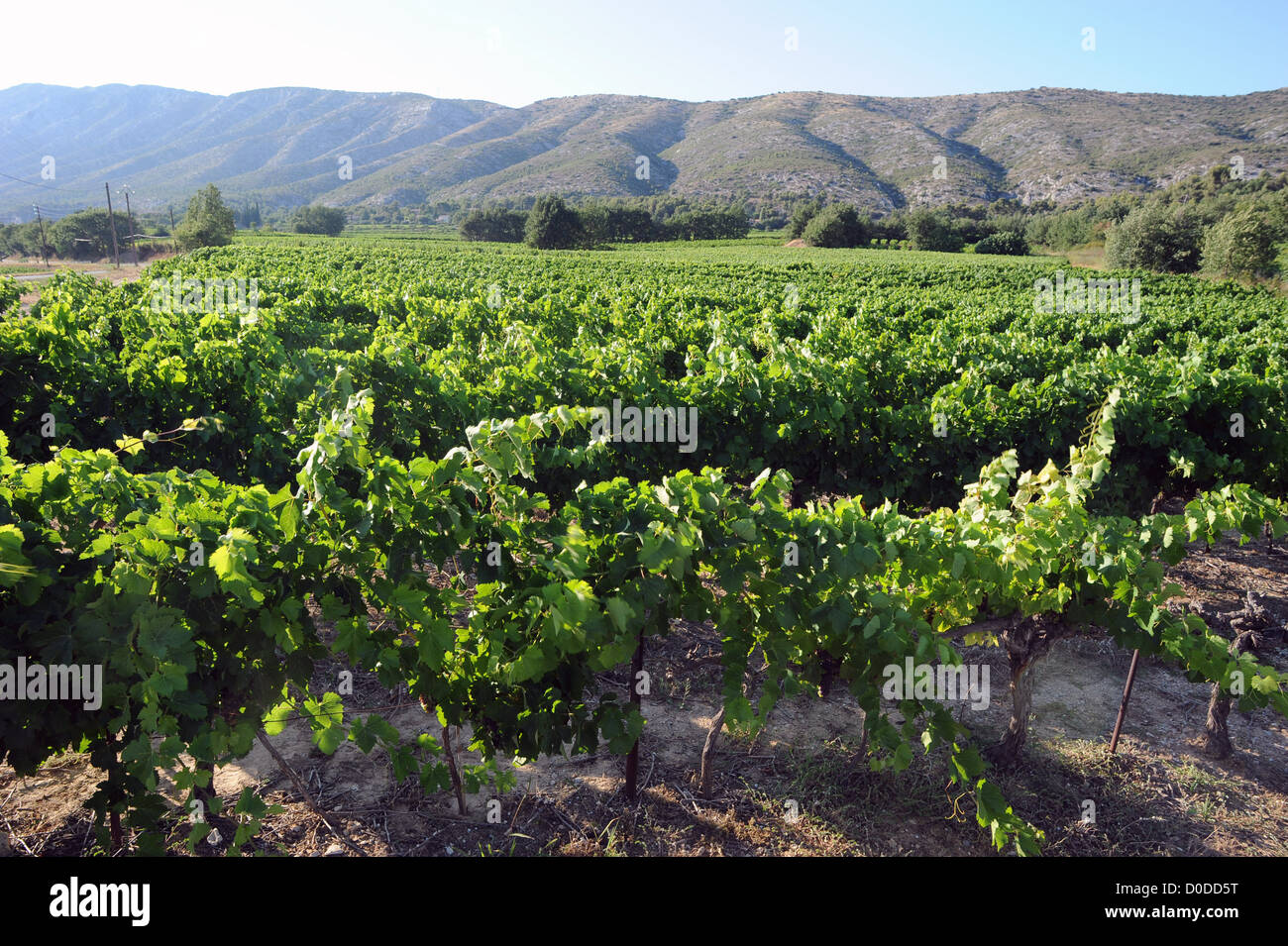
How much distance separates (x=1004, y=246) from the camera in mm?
69375

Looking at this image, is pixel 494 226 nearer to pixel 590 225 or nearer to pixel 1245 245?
pixel 590 225

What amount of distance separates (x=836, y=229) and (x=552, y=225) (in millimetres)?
30148

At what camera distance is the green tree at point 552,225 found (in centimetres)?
7244

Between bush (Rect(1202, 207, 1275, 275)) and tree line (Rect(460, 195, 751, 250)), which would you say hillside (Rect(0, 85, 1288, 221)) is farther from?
bush (Rect(1202, 207, 1275, 275))

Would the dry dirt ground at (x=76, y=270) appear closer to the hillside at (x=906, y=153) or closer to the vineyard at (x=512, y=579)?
the vineyard at (x=512, y=579)

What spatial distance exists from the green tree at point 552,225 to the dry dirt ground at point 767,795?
73076 millimetres

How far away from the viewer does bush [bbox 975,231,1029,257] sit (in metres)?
69.2

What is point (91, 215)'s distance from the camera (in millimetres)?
86938

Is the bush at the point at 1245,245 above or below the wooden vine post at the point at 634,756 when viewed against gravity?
above

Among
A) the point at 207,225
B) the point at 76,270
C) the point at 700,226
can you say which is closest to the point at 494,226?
the point at 700,226

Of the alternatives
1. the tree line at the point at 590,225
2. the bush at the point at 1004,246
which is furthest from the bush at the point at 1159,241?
the tree line at the point at 590,225

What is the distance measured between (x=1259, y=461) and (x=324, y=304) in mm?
16945

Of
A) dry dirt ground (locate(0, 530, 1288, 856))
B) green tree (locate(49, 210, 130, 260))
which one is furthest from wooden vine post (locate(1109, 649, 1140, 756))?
green tree (locate(49, 210, 130, 260))
